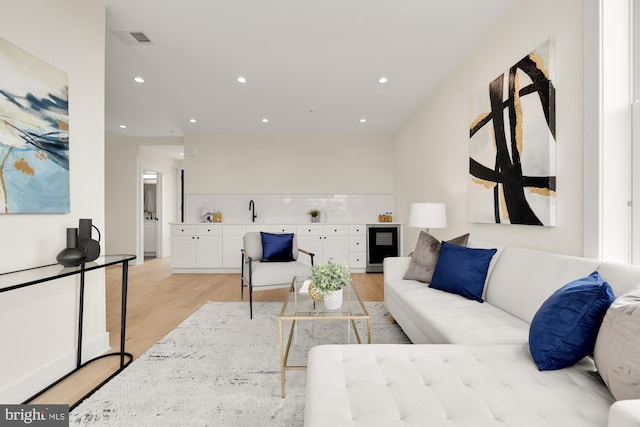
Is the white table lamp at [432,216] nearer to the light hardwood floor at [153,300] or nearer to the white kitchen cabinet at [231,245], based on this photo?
the light hardwood floor at [153,300]

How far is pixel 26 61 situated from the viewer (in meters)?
1.76

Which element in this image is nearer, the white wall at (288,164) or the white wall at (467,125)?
the white wall at (467,125)

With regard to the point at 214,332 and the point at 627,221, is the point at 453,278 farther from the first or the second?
the point at 214,332

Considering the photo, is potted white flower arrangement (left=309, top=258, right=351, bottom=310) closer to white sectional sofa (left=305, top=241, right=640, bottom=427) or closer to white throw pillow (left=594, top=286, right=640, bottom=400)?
white sectional sofa (left=305, top=241, right=640, bottom=427)

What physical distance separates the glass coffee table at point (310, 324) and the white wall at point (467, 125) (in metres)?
1.42

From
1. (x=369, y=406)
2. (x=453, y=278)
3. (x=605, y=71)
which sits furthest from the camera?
(x=453, y=278)

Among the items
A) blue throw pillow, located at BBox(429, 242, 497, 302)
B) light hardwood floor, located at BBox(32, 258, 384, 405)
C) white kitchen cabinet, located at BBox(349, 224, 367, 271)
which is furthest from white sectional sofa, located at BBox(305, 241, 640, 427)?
white kitchen cabinet, located at BBox(349, 224, 367, 271)

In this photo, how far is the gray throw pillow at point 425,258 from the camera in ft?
8.98

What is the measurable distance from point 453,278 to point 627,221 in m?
1.06

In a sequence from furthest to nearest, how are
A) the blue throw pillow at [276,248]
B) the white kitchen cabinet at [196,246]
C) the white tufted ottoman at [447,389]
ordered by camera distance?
the white kitchen cabinet at [196,246] → the blue throw pillow at [276,248] → the white tufted ottoman at [447,389]

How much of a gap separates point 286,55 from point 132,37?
1.45 meters

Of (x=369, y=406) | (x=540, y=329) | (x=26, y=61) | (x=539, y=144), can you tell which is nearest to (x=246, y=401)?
(x=369, y=406)

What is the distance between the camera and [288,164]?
6051mm

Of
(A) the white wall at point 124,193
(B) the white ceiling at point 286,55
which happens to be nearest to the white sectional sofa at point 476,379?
(B) the white ceiling at point 286,55
